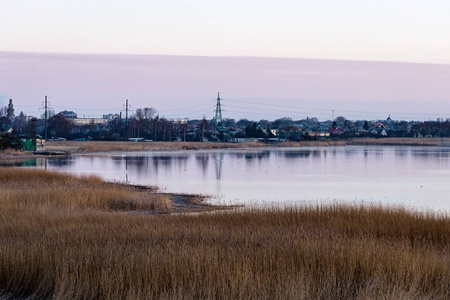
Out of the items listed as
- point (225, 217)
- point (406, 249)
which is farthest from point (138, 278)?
point (225, 217)

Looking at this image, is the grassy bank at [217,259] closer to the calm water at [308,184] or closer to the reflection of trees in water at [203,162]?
the calm water at [308,184]

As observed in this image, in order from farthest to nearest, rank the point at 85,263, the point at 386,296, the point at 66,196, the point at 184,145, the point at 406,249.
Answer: the point at 184,145, the point at 66,196, the point at 406,249, the point at 85,263, the point at 386,296

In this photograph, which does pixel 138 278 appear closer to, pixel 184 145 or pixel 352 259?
pixel 352 259

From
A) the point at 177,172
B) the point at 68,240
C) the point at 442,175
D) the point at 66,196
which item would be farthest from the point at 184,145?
the point at 68,240

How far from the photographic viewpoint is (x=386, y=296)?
790 centimetres

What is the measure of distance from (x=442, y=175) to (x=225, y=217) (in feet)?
91.6

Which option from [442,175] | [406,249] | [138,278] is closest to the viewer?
[138,278]

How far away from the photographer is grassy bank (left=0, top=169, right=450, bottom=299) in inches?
333

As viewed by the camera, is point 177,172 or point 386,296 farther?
Result: point 177,172

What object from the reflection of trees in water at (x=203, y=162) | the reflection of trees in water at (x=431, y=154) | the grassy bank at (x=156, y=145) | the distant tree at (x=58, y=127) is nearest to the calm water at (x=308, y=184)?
the reflection of trees in water at (x=203, y=162)

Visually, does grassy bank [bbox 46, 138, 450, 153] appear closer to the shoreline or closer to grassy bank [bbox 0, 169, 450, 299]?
the shoreline

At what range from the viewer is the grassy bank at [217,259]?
846 cm

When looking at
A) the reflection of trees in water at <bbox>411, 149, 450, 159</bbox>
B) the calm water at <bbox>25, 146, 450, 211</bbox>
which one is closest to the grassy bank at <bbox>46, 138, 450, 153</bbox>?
the reflection of trees in water at <bbox>411, 149, 450, 159</bbox>

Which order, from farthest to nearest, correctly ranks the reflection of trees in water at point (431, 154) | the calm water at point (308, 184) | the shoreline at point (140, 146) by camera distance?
the reflection of trees in water at point (431, 154)
the shoreline at point (140, 146)
the calm water at point (308, 184)
